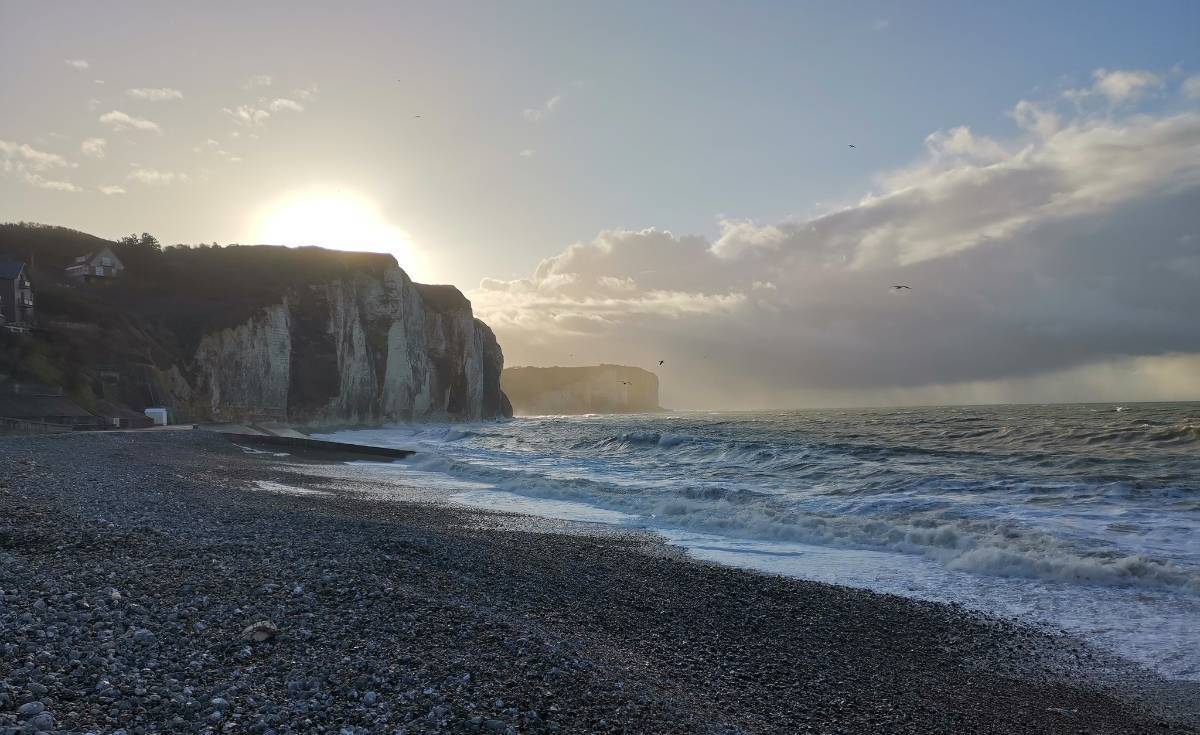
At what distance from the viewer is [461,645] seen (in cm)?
579

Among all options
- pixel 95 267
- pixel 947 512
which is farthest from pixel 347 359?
pixel 947 512

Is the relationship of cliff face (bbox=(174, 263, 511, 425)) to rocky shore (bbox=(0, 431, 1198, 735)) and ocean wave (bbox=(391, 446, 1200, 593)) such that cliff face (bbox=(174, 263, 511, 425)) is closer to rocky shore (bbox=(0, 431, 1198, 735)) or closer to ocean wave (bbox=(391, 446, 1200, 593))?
ocean wave (bbox=(391, 446, 1200, 593))

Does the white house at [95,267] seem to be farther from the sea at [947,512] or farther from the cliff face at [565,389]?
the cliff face at [565,389]

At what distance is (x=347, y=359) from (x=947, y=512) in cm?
5409

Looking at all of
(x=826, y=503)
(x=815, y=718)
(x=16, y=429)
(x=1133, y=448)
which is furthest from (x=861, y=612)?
(x=16, y=429)

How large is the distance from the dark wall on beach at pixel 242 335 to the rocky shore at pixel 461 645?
109ft

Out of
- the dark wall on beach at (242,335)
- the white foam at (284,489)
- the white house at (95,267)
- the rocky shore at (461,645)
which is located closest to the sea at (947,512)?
the rocky shore at (461,645)

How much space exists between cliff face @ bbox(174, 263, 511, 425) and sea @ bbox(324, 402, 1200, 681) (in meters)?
25.1

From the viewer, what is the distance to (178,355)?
46.6m

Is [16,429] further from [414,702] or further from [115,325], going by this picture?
[414,702]

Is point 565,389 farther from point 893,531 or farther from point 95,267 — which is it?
point 893,531

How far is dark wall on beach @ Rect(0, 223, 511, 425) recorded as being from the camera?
1560 inches

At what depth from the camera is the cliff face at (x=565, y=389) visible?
173 metres

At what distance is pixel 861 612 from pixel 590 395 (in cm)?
16643
